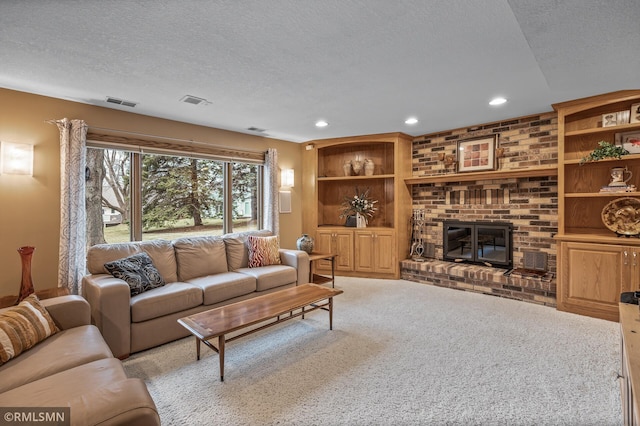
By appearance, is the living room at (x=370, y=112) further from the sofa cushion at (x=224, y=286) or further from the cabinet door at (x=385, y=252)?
the sofa cushion at (x=224, y=286)

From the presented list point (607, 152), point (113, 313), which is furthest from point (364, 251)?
point (113, 313)

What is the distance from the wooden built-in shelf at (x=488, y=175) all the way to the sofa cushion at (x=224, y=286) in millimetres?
3126

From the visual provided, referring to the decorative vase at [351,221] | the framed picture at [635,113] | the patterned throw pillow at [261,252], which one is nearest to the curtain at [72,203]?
the patterned throw pillow at [261,252]

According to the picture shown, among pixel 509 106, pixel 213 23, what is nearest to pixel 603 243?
pixel 509 106

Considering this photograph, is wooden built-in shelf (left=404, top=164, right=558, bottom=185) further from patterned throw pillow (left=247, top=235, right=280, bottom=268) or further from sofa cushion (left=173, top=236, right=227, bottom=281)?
sofa cushion (left=173, top=236, right=227, bottom=281)

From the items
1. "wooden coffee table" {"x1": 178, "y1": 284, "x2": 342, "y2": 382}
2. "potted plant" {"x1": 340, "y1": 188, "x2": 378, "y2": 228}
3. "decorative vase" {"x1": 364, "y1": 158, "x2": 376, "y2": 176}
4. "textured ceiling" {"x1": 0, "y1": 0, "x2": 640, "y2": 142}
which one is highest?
"textured ceiling" {"x1": 0, "y1": 0, "x2": 640, "y2": 142}

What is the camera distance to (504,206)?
175 inches

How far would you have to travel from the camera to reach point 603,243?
3.23 m

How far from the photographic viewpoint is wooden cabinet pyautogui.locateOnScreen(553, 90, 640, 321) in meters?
3.16

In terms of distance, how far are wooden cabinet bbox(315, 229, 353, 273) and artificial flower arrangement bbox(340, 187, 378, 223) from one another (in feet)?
1.45

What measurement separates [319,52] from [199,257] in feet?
8.74

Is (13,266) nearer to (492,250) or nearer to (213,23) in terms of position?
(213,23)

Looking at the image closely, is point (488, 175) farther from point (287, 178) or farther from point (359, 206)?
point (287, 178)

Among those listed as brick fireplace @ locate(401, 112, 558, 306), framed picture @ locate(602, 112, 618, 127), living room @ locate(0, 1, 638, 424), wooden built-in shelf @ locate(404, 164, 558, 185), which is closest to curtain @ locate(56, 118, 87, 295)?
living room @ locate(0, 1, 638, 424)
